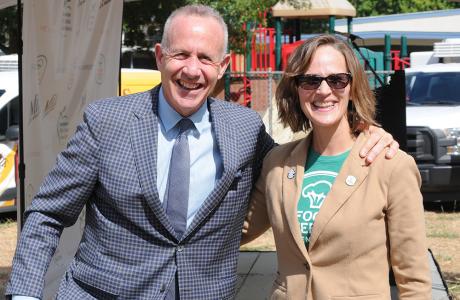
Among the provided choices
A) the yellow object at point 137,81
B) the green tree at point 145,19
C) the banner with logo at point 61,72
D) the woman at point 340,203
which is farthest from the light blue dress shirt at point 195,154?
the green tree at point 145,19

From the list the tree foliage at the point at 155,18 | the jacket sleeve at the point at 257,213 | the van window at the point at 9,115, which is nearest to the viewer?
the jacket sleeve at the point at 257,213

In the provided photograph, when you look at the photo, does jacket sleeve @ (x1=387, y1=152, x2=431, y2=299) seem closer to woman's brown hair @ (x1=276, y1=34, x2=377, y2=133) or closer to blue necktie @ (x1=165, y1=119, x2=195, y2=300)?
woman's brown hair @ (x1=276, y1=34, x2=377, y2=133)

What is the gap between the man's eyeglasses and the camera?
3107mm

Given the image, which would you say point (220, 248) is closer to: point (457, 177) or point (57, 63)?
point (57, 63)

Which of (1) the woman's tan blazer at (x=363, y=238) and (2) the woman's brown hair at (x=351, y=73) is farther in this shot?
(2) the woman's brown hair at (x=351, y=73)

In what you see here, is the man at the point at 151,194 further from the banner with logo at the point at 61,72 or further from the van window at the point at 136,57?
the van window at the point at 136,57

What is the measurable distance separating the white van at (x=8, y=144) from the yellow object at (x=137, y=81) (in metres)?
1.53

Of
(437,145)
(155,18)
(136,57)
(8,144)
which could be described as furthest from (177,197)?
(136,57)

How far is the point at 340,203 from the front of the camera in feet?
9.86

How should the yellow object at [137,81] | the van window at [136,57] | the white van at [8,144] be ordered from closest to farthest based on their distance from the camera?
1. the white van at [8,144]
2. the yellow object at [137,81]
3. the van window at [136,57]

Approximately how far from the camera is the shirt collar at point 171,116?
10.5 feet

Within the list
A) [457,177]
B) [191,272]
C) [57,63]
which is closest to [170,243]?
[191,272]

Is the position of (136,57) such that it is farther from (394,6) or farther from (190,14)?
(394,6)

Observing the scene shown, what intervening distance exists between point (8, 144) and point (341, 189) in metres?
9.41
